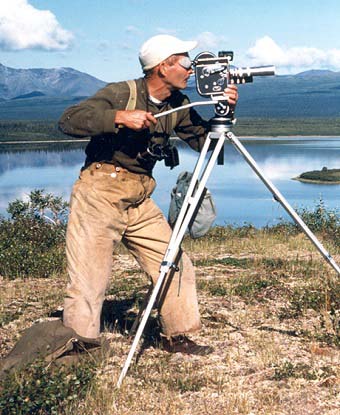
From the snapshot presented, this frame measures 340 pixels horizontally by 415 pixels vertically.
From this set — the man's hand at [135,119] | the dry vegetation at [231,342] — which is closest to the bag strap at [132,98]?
the man's hand at [135,119]

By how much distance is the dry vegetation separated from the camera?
3123 millimetres

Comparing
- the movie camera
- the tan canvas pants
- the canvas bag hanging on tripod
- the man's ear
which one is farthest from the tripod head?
the tan canvas pants

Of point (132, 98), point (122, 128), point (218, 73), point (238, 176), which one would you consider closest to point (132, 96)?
point (132, 98)

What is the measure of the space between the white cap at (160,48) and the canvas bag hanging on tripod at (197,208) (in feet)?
2.22

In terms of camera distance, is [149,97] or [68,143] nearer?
[149,97]

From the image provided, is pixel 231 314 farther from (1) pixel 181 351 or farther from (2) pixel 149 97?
(2) pixel 149 97

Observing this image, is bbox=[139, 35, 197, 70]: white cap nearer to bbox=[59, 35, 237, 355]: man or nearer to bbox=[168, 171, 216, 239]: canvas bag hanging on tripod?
bbox=[59, 35, 237, 355]: man

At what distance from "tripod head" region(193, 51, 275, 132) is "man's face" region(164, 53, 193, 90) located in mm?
62

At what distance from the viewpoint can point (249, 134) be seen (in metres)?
133

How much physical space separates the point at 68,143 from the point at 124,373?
402 ft

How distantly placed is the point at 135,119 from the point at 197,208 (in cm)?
79

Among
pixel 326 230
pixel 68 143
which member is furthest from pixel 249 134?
pixel 326 230

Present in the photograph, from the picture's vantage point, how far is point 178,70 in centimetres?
356

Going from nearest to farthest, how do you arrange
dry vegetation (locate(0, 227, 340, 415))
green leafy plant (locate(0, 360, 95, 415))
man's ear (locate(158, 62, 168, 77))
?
green leafy plant (locate(0, 360, 95, 415)) < dry vegetation (locate(0, 227, 340, 415)) < man's ear (locate(158, 62, 168, 77))
